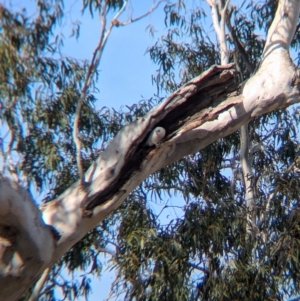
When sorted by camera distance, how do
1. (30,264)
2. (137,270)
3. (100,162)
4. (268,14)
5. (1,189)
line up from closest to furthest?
(1,189), (30,264), (100,162), (137,270), (268,14)

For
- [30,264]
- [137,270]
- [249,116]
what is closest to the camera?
[30,264]

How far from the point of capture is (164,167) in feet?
22.5

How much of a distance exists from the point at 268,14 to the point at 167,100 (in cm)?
389

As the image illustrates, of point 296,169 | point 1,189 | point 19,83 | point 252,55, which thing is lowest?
point 296,169

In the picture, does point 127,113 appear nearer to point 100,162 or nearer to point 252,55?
point 252,55

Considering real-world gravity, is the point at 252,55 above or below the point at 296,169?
above

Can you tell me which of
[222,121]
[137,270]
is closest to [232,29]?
[137,270]

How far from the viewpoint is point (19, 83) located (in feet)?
17.2

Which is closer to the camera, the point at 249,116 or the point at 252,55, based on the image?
the point at 249,116

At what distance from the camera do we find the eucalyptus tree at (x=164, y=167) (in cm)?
455

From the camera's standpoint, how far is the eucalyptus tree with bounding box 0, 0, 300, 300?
179 inches

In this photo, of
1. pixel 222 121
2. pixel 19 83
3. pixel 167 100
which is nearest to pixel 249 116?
pixel 222 121

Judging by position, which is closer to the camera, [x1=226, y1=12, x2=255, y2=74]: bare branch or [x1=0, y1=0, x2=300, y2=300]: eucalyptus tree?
[x1=0, y1=0, x2=300, y2=300]: eucalyptus tree

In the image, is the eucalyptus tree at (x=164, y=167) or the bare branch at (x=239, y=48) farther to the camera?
the bare branch at (x=239, y=48)
